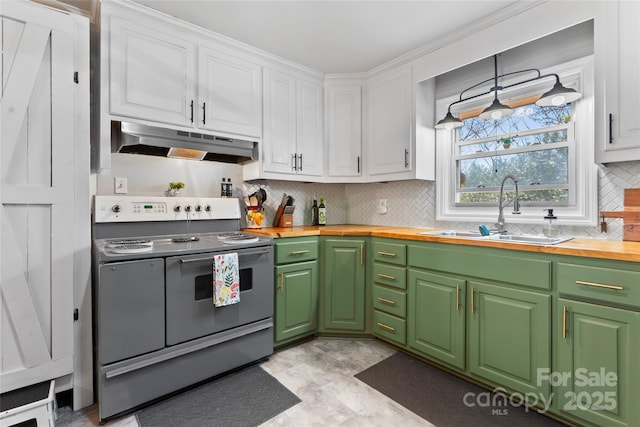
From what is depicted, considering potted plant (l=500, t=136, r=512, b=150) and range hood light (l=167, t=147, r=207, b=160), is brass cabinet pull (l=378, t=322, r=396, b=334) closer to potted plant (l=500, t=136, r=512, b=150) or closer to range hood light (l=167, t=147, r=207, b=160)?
potted plant (l=500, t=136, r=512, b=150)

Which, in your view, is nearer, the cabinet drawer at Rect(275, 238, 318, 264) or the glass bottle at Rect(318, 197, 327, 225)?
the cabinet drawer at Rect(275, 238, 318, 264)

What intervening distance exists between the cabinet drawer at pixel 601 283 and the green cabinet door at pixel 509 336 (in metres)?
0.13

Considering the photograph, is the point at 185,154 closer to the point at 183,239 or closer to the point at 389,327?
the point at 183,239

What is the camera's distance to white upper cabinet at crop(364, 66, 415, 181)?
8.80ft

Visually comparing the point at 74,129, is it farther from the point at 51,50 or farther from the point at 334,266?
the point at 334,266

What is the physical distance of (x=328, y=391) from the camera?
1.88 metres

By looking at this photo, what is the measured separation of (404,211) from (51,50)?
2.83 m

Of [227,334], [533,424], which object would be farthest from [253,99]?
[533,424]

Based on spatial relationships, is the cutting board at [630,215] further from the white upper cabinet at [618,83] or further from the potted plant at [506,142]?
the potted plant at [506,142]

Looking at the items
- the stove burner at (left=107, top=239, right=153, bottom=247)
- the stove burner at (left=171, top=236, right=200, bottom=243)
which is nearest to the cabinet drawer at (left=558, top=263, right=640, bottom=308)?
the stove burner at (left=171, top=236, right=200, bottom=243)

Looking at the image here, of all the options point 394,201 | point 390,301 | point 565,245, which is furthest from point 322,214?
point 565,245

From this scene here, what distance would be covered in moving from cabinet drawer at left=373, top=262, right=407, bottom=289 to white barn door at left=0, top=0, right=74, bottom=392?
6.73ft

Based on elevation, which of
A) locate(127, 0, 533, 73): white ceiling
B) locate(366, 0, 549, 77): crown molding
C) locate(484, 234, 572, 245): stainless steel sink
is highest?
locate(127, 0, 533, 73): white ceiling

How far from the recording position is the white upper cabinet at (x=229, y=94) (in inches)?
90.4
